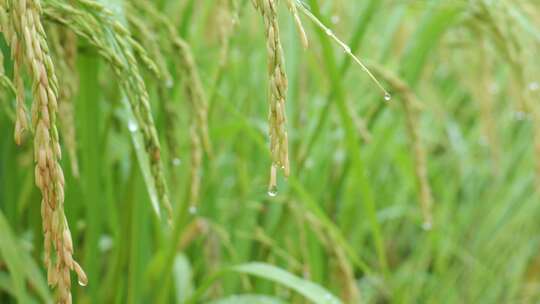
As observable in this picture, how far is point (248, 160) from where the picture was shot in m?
1.93

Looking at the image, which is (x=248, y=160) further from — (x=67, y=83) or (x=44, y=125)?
(x=44, y=125)

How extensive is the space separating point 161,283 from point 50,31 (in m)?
0.49

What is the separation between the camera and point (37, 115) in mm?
494

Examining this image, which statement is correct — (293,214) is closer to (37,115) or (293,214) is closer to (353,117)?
(353,117)

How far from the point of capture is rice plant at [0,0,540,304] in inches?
29.5

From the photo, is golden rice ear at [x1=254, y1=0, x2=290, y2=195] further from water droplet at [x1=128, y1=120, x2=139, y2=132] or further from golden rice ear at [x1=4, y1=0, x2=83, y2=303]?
water droplet at [x1=128, y1=120, x2=139, y2=132]

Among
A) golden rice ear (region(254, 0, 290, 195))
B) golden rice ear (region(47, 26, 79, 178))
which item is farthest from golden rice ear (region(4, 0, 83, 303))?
golden rice ear (region(47, 26, 79, 178))

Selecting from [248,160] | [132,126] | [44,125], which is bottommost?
[248,160]

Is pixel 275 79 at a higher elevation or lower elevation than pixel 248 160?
higher

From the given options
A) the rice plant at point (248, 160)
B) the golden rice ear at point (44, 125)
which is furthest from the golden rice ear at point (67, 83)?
the golden rice ear at point (44, 125)

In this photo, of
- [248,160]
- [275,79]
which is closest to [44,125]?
[275,79]

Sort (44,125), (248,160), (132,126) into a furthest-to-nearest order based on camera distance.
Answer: (248,160), (132,126), (44,125)

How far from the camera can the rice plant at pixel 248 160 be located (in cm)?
75

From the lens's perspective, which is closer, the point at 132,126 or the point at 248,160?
the point at 132,126
